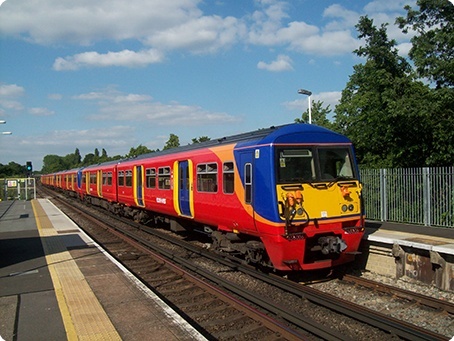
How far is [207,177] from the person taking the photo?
34.8ft

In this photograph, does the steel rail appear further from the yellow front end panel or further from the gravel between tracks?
the yellow front end panel

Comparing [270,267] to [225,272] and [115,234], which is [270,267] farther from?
[115,234]

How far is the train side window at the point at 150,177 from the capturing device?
15362mm

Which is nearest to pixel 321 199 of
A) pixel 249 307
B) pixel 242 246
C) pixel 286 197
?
pixel 286 197

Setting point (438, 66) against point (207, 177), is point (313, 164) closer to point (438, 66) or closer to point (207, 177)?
point (207, 177)

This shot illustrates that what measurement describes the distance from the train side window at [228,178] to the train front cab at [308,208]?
41.7 inches

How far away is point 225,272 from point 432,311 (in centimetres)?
436

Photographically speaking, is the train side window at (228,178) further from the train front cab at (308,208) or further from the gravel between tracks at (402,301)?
the gravel between tracks at (402,301)

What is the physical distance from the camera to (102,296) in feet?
23.4

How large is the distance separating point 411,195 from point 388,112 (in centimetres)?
293

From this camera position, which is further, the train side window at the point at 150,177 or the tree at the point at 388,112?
the train side window at the point at 150,177

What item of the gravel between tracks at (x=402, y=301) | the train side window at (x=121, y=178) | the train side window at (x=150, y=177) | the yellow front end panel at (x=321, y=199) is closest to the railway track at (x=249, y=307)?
the gravel between tracks at (x=402, y=301)

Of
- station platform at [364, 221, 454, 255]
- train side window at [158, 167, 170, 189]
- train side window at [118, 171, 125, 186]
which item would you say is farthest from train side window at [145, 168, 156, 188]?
station platform at [364, 221, 454, 255]

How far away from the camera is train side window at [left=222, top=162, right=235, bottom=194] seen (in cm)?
923
